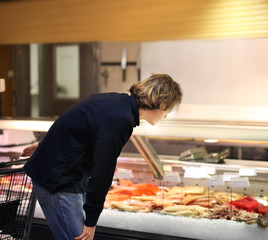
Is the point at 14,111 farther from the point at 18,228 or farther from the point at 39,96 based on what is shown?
the point at 18,228

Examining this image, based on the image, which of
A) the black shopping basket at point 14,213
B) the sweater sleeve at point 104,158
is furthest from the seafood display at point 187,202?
the sweater sleeve at point 104,158

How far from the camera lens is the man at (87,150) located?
2205 millimetres

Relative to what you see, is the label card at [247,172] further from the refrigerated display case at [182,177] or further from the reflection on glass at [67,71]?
the reflection on glass at [67,71]

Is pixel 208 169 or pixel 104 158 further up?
pixel 104 158

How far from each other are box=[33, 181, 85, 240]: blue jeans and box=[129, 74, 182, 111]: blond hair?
0.67 m

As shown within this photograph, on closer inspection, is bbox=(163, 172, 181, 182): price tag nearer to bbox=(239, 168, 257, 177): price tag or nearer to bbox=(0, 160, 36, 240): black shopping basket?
bbox=(239, 168, 257, 177): price tag

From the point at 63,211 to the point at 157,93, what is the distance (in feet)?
2.83

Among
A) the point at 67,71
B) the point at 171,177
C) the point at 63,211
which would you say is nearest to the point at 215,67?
the point at 171,177

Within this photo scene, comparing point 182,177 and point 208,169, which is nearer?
point 208,169

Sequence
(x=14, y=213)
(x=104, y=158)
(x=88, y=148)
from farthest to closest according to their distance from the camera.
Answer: (x=14, y=213)
(x=88, y=148)
(x=104, y=158)

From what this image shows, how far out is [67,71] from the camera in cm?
988

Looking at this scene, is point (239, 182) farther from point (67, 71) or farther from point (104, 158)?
point (67, 71)

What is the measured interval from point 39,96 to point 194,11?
5428mm

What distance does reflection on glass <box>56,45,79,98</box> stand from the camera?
31.9ft
